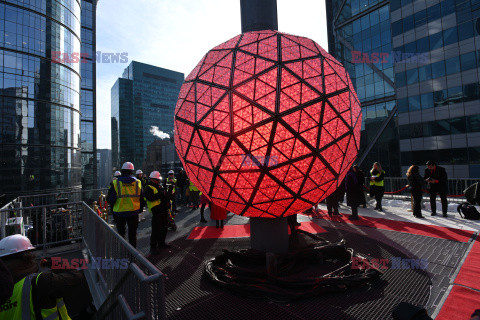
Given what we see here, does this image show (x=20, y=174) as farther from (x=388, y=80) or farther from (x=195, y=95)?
(x=388, y=80)

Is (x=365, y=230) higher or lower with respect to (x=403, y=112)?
lower

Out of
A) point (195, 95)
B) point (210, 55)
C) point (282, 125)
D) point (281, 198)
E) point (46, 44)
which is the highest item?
point (46, 44)

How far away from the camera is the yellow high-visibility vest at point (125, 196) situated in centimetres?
484

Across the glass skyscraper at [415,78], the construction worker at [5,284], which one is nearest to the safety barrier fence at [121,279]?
the construction worker at [5,284]

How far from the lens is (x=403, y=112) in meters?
27.1

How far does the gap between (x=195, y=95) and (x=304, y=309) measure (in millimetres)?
2946

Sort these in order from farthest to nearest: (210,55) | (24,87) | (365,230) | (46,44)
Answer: (46,44) < (24,87) < (365,230) < (210,55)

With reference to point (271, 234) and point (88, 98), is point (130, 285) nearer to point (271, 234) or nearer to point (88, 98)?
point (271, 234)

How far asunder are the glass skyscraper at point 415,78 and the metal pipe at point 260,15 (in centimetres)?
2593

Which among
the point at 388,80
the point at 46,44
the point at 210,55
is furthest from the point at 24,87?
the point at 388,80

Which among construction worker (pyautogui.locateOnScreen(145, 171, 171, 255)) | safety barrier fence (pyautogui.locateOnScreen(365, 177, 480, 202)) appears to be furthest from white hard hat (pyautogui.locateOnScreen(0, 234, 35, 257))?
safety barrier fence (pyautogui.locateOnScreen(365, 177, 480, 202))

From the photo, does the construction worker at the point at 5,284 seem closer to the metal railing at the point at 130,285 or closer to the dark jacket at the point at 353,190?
the metal railing at the point at 130,285

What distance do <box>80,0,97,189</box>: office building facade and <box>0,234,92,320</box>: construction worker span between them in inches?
2607

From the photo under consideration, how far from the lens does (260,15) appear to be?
6359 mm
